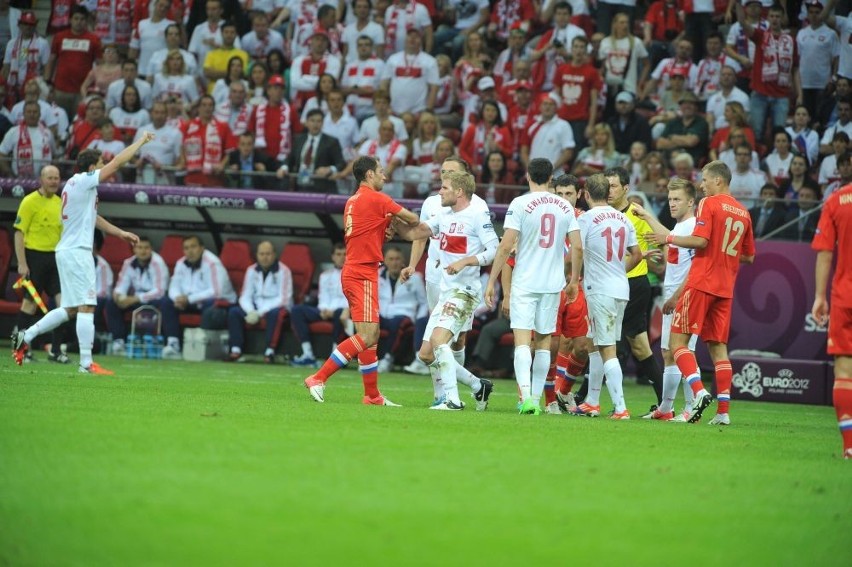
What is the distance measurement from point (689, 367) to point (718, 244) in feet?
3.73

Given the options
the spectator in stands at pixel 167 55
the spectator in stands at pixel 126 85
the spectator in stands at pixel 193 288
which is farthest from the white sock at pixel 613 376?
the spectator in stands at pixel 167 55

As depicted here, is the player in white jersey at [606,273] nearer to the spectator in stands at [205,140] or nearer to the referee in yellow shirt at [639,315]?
the referee in yellow shirt at [639,315]

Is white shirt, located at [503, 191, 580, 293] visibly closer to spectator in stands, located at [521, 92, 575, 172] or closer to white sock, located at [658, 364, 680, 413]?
white sock, located at [658, 364, 680, 413]

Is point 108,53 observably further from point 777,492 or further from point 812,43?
point 777,492

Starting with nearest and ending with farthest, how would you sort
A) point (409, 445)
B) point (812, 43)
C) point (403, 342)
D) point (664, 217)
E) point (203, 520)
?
point (203, 520) < point (409, 445) < point (664, 217) < point (403, 342) < point (812, 43)

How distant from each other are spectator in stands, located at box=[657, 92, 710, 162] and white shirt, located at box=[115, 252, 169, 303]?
802 centimetres

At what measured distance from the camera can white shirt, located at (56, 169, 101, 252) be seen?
14.2 m

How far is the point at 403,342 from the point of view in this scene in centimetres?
1956

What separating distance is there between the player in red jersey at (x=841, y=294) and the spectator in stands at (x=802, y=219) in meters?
9.15

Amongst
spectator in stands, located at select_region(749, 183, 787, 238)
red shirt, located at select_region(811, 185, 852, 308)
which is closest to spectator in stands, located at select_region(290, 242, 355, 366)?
spectator in stands, located at select_region(749, 183, 787, 238)

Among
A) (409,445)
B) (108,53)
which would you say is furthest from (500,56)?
(409,445)

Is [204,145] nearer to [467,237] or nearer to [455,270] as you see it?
[467,237]

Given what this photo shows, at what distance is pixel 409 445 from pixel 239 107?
1437cm

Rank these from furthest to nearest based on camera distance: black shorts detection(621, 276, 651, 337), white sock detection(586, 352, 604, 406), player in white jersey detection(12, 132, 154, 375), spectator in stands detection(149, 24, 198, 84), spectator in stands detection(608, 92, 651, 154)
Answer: spectator in stands detection(149, 24, 198, 84) → spectator in stands detection(608, 92, 651, 154) → player in white jersey detection(12, 132, 154, 375) → black shorts detection(621, 276, 651, 337) → white sock detection(586, 352, 604, 406)
